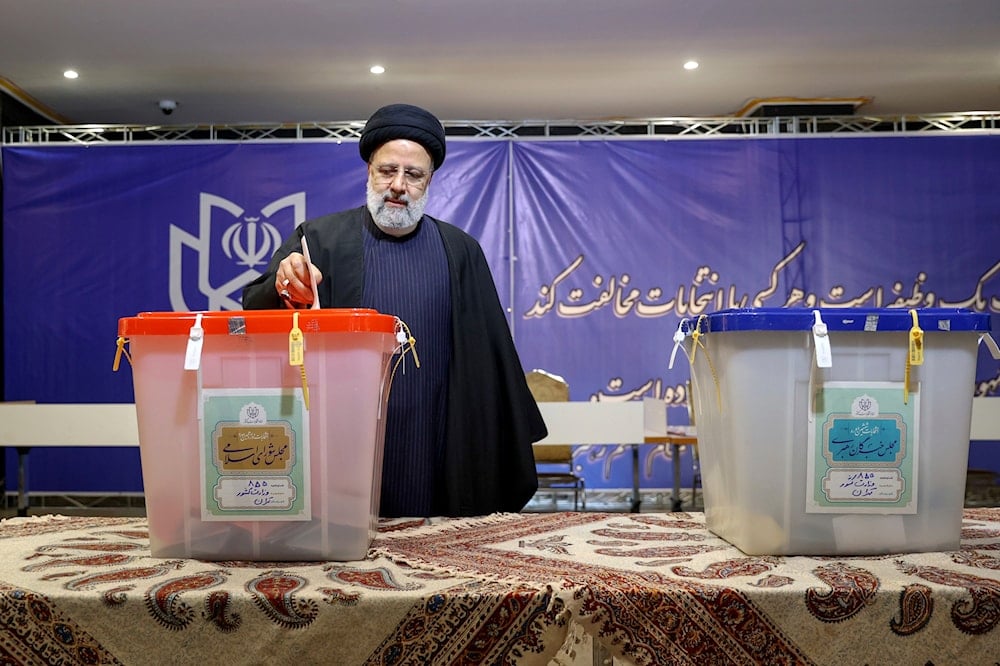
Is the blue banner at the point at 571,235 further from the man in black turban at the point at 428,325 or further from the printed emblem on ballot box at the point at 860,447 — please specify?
the printed emblem on ballot box at the point at 860,447

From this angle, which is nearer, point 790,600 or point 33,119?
point 790,600

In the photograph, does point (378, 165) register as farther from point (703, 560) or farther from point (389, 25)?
point (389, 25)

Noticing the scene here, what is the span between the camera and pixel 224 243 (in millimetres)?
5809

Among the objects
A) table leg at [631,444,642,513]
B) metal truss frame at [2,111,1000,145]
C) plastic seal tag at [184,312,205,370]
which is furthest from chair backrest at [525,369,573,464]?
plastic seal tag at [184,312,205,370]

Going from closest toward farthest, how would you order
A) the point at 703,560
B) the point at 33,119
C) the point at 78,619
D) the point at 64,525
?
the point at 78,619
the point at 703,560
the point at 64,525
the point at 33,119

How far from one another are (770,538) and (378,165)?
1.11m

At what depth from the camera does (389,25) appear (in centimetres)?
507


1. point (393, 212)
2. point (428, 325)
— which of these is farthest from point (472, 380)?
point (393, 212)

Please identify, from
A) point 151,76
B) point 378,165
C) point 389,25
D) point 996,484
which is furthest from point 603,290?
point 378,165

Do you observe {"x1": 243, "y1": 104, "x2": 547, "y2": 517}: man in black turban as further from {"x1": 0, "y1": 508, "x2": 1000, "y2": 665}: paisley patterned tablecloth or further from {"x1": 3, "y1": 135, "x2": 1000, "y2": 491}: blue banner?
{"x1": 3, "y1": 135, "x2": 1000, "y2": 491}: blue banner

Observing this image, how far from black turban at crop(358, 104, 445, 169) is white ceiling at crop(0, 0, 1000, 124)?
3298 mm

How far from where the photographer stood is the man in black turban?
1611 millimetres

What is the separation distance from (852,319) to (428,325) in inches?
36.9

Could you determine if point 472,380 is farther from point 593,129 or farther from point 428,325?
point 593,129
